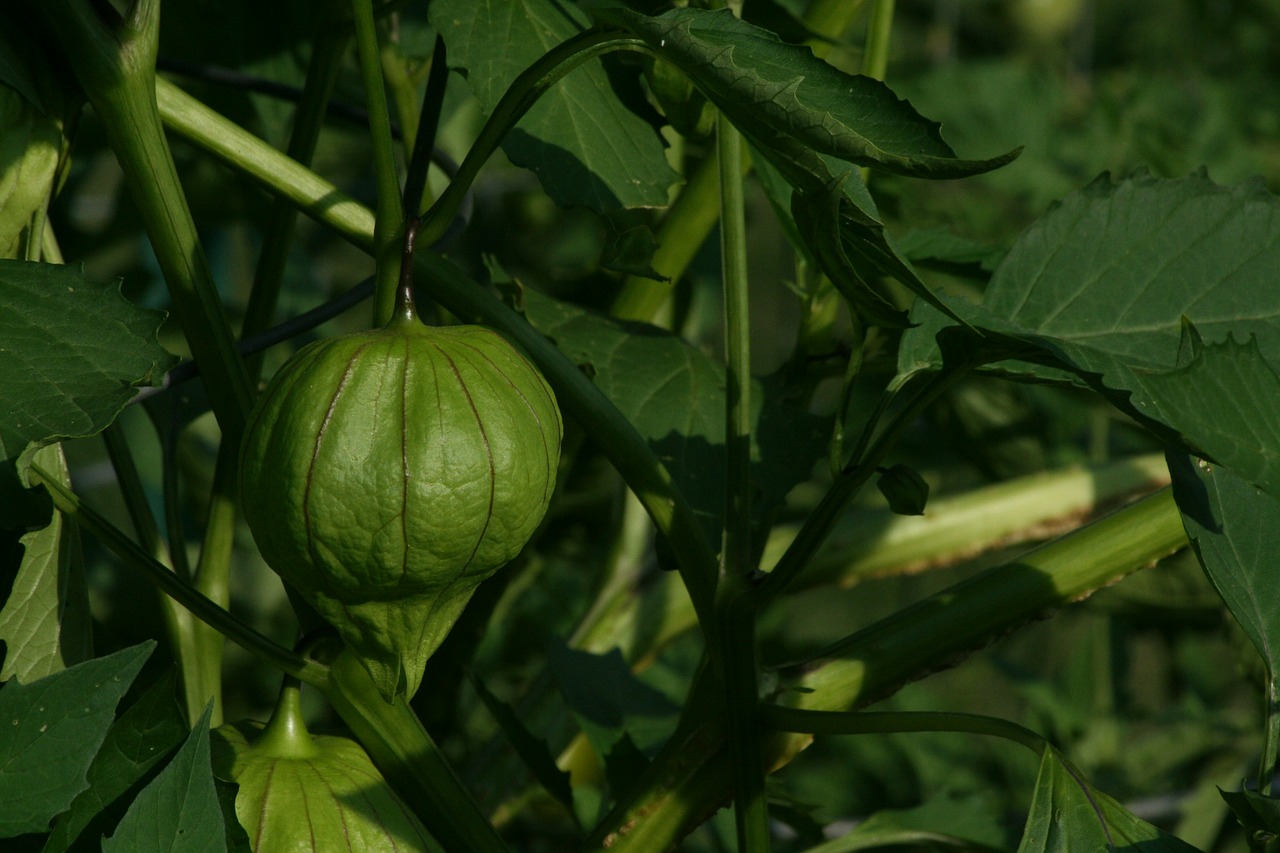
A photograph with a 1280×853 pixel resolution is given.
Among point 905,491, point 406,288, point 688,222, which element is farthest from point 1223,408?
point 688,222

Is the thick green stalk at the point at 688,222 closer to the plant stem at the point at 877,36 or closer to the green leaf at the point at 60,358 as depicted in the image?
the plant stem at the point at 877,36

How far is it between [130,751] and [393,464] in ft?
0.39

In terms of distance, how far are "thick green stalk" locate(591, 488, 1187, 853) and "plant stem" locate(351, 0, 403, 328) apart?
0.56 feet

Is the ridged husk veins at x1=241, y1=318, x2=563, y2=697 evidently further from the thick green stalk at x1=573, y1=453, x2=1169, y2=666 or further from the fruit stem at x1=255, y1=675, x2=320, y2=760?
the thick green stalk at x1=573, y1=453, x2=1169, y2=666

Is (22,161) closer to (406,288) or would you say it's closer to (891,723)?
(406,288)

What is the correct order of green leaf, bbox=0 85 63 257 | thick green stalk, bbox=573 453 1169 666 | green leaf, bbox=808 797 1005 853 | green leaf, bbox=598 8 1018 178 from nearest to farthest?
green leaf, bbox=598 8 1018 178 → green leaf, bbox=0 85 63 257 → green leaf, bbox=808 797 1005 853 → thick green stalk, bbox=573 453 1169 666

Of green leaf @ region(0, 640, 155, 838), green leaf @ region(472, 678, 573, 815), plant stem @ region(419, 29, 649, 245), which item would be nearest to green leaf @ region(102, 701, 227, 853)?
green leaf @ region(0, 640, 155, 838)

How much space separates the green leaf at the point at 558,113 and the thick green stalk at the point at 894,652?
16 cm

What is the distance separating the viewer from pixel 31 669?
1.33ft

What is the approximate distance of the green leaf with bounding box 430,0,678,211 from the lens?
0.41m

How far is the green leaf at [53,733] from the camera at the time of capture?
31cm

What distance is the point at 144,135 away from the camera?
0.35 m

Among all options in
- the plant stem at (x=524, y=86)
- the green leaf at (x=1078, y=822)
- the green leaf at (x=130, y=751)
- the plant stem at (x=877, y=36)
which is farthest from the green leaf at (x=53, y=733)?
the plant stem at (x=877, y=36)

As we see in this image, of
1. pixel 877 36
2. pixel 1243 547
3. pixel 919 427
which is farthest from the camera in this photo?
pixel 919 427
